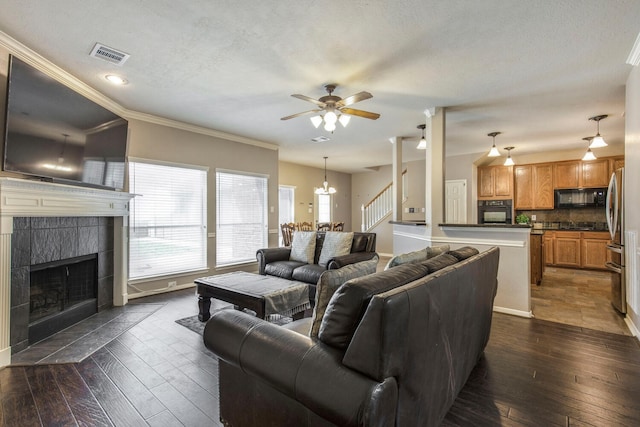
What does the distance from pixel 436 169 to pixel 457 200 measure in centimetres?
364

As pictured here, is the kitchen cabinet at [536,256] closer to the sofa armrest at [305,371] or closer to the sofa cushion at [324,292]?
the sofa cushion at [324,292]

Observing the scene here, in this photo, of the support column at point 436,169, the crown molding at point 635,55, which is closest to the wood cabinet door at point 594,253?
the support column at point 436,169

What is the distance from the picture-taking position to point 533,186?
6.96 metres

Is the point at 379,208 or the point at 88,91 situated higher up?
the point at 88,91

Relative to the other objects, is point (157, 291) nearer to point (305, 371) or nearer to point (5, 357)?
point (5, 357)

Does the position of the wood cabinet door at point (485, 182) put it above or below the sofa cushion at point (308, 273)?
above

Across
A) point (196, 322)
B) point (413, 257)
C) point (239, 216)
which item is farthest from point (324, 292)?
point (239, 216)

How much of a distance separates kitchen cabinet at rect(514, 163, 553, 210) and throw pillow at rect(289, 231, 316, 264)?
5.48 m

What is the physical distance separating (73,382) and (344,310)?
7.49 ft

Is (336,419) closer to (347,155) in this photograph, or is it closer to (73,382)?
(73,382)

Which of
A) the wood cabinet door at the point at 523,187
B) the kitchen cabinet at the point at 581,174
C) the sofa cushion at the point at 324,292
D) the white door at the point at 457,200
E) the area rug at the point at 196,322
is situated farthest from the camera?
the white door at the point at 457,200

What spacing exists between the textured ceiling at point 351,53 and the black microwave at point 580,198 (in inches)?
104

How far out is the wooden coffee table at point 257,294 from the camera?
276cm

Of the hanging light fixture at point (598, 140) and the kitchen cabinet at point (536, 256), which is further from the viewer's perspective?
the kitchen cabinet at point (536, 256)
